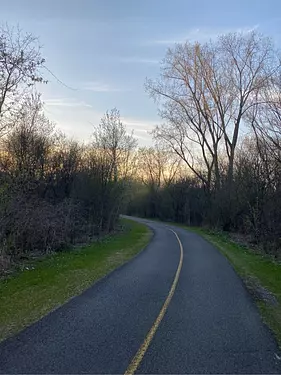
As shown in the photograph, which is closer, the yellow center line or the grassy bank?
the yellow center line

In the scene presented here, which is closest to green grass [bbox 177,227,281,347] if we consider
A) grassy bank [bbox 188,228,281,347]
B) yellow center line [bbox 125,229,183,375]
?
grassy bank [bbox 188,228,281,347]

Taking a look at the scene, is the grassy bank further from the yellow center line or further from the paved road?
the yellow center line

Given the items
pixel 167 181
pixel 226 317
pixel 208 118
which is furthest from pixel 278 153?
pixel 167 181

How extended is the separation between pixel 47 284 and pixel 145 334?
5153 millimetres

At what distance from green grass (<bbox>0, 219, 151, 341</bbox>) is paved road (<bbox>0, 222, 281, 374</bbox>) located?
415 mm

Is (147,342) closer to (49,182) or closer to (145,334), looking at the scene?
(145,334)

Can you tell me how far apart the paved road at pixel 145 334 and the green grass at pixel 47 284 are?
415 mm

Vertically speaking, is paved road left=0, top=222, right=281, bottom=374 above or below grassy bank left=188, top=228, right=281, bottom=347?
below

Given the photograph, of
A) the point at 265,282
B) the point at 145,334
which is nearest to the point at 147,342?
the point at 145,334

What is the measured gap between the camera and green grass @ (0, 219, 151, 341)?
812cm

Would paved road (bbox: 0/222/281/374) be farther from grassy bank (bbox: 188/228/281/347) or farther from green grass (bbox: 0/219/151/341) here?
green grass (bbox: 0/219/151/341)

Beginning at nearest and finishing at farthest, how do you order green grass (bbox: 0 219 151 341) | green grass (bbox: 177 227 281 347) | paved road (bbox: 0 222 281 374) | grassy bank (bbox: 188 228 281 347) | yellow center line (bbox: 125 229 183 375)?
1. yellow center line (bbox: 125 229 183 375)
2. paved road (bbox: 0 222 281 374)
3. green grass (bbox: 0 219 151 341)
4. green grass (bbox: 177 227 281 347)
5. grassy bank (bbox: 188 228 281 347)

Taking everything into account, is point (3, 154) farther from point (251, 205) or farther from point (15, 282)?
point (251, 205)

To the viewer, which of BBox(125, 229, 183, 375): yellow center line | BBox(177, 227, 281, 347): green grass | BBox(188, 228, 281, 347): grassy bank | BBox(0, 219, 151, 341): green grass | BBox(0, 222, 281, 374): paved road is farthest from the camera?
BBox(188, 228, 281, 347): grassy bank
